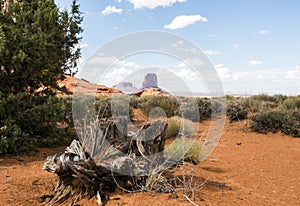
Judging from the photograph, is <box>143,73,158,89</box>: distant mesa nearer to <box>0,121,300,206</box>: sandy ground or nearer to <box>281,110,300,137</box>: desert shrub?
<box>0,121,300,206</box>: sandy ground

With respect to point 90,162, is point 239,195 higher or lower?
lower

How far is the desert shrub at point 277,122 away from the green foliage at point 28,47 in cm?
608

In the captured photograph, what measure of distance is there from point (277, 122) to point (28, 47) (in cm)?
728

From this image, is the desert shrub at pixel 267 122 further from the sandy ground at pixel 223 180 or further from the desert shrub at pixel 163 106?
the desert shrub at pixel 163 106

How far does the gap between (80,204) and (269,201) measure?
7.15 feet

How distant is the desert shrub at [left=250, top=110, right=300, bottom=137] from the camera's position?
27.0ft

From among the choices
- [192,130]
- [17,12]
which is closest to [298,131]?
[192,130]

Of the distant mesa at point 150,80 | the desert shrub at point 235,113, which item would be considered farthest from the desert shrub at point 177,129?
the desert shrub at point 235,113

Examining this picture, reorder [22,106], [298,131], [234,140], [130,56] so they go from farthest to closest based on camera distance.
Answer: [298,131] < [234,140] < [22,106] < [130,56]

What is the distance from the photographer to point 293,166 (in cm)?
503

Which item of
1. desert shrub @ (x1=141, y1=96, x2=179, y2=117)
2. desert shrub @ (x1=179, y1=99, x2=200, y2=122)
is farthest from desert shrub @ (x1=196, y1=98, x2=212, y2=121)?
desert shrub @ (x1=141, y1=96, x2=179, y2=117)

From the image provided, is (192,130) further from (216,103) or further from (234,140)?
(216,103)

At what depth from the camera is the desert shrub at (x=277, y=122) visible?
822 cm

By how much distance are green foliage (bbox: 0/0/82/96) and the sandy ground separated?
1.67 metres
